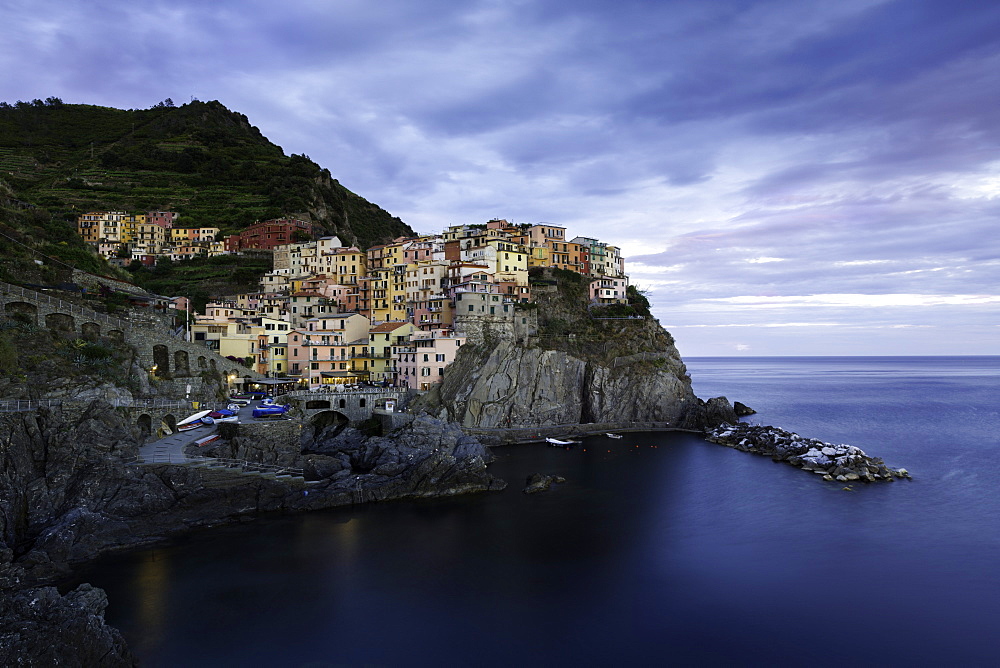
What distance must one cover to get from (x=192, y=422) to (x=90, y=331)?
35.1 ft

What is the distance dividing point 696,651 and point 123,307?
53356mm

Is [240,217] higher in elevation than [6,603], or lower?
higher

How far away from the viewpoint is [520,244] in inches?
3049

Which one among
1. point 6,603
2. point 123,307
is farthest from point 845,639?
point 123,307

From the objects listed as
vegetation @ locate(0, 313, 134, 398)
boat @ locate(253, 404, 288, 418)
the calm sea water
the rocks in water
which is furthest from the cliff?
vegetation @ locate(0, 313, 134, 398)

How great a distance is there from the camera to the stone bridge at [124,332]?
40.0 m

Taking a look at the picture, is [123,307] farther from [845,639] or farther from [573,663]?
[845,639]

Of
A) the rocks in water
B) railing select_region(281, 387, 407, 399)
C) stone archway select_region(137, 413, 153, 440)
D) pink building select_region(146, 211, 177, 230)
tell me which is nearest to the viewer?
stone archway select_region(137, 413, 153, 440)

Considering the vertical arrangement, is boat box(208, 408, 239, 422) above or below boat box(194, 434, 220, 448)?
above

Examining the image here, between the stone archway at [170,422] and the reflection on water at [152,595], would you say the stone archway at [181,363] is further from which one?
the reflection on water at [152,595]

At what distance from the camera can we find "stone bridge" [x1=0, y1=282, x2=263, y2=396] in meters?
40.0

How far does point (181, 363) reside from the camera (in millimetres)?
47281

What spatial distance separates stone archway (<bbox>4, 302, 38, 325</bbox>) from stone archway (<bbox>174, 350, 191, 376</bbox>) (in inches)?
377

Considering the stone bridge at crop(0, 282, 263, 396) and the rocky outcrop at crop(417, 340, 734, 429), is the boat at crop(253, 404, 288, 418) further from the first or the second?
the rocky outcrop at crop(417, 340, 734, 429)
